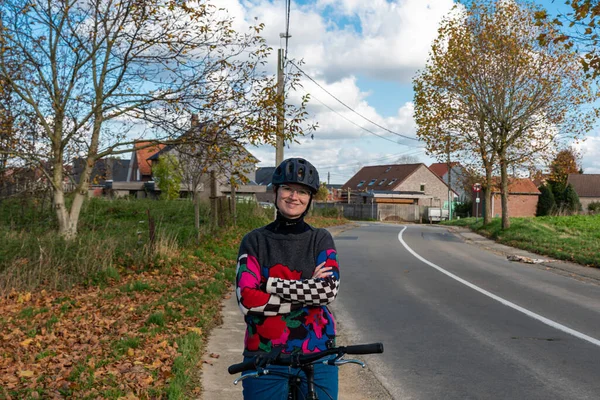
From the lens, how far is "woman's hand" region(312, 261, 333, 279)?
10.0ft

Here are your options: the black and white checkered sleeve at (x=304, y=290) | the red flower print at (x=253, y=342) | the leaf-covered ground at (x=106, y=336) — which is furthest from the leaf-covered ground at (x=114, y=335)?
the black and white checkered sleeve at (x=304, y=290)

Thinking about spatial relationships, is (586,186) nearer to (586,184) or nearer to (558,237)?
(586,184)

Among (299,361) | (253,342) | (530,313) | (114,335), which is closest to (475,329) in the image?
(530,313)

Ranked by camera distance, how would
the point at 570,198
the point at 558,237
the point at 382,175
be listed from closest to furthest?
the point at 558,237 → the point at 570,198 → the point at 382,175

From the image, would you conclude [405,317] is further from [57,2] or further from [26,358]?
[57,2]

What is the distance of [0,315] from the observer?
9008 mm

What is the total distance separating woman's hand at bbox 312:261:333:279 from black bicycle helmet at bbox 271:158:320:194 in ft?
1.31

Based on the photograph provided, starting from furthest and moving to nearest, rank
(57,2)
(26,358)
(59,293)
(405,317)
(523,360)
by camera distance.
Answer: (57,2) → (59,293) → (405,317) → (523,360) → (26,358)

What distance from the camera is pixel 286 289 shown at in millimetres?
2975

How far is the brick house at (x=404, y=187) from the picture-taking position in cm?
7544

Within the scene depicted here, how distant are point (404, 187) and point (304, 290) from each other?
78315 mm

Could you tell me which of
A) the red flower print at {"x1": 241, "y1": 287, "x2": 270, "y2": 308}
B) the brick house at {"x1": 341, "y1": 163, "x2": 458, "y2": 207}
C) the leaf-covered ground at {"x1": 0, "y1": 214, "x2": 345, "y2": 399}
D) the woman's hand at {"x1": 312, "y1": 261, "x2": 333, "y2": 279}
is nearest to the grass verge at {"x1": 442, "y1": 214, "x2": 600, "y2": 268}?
the leaf-covered ground at {"x1": 0, "y1": 214, "x2": 345, "y2": 399}

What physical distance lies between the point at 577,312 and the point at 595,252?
10185 mm

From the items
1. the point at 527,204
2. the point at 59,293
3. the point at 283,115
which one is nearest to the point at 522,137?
the point at 283,115
